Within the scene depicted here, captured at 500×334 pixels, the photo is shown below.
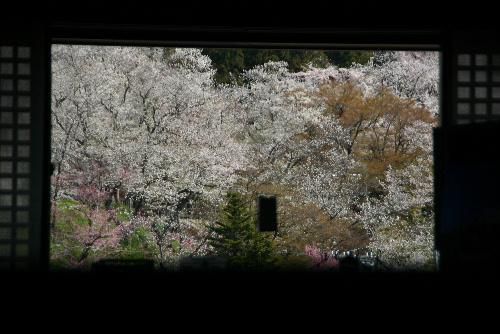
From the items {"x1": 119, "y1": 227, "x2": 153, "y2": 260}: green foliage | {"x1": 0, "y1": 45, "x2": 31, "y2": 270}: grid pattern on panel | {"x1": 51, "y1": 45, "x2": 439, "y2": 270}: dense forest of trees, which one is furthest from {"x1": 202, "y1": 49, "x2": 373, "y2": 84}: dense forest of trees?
{"x1": 0, "y1": 45, "x2": 31, "y2": 270}: grid pattern on panel

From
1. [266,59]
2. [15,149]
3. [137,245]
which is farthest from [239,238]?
[15,149]

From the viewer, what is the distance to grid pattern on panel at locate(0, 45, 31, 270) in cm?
413

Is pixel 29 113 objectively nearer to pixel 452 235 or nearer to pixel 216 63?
pixel 452 235

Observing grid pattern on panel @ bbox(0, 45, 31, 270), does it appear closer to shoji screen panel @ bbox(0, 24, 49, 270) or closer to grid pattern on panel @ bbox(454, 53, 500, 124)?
shoji screen panel @ bbox(0, 24, 49, 270)

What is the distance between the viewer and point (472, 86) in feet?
13.8

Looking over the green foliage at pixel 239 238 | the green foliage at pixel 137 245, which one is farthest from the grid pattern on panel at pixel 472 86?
the green foliage at pixel 137 245

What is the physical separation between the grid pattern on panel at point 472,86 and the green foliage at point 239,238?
21.5ft

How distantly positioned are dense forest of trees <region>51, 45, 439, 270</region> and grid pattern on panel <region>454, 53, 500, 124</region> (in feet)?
20.9

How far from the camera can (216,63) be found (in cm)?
1147

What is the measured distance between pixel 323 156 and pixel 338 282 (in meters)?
7.82

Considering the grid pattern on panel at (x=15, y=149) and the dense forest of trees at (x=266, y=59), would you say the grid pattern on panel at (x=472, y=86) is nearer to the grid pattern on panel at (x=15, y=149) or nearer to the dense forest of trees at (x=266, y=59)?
the grid pattern on panel at (x=15, y=149)

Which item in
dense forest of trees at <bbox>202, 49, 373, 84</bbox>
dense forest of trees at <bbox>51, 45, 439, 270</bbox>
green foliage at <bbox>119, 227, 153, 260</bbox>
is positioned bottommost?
green foliage at <bbox>119, 227, 153, 260</bbox>

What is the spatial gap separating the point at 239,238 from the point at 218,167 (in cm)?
113

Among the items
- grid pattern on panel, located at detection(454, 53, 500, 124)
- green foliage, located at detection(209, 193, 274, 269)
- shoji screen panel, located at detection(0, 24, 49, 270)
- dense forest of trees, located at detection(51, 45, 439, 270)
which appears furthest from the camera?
green foliage, located at detection(209, 193, 274, 269)
